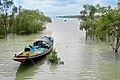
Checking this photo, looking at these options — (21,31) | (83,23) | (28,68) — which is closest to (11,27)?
(21,31)

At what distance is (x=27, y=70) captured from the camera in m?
24.4

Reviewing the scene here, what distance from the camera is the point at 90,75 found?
2250 centimetres

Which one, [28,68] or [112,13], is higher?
[112,13]

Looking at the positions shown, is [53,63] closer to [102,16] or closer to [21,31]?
[102,16]

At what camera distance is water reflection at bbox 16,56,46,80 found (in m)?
22.2

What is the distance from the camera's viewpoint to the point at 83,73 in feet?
76.6

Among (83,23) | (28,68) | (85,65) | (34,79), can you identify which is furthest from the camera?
(83,23)

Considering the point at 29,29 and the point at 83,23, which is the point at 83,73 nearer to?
the point at 83,23

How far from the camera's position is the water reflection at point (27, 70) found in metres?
22.2

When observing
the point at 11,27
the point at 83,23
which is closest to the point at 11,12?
the point at 11,27

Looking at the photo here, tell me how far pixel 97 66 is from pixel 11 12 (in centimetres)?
5166

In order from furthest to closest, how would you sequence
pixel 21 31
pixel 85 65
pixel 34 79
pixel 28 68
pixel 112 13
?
pixel 21 31
pixel 112 13
pixel 85 65
pixel 28 68
pixel 34 79

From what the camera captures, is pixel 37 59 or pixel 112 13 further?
pixel 112 13

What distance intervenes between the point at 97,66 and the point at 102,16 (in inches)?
312
